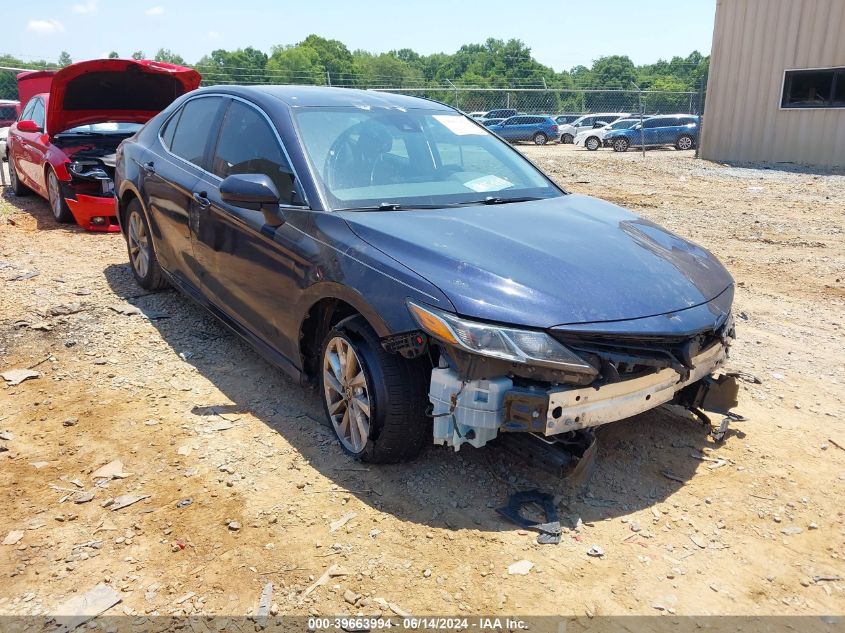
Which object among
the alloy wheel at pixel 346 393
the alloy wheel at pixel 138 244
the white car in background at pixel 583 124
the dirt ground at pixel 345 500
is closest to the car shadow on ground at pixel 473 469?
the dirt ground at pixel 345 500

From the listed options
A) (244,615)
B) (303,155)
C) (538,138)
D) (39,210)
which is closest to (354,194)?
(303,155)

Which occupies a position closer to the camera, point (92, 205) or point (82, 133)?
point (92, 205)

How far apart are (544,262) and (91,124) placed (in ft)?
24.1

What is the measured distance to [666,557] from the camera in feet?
9.23

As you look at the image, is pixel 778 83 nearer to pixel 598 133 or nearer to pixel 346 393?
pixel 598 133

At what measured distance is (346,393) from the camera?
11.1 ft

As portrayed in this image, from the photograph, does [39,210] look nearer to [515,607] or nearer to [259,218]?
[259,218]

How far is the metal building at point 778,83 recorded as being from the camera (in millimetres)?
16906

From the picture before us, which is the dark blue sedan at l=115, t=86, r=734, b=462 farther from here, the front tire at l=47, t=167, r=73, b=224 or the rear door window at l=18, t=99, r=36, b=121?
the rear door window at l=18, t=99, r=36, b=121

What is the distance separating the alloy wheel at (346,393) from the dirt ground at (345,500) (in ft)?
0.48

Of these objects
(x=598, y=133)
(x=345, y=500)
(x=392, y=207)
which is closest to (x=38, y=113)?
(x=392, y=207)

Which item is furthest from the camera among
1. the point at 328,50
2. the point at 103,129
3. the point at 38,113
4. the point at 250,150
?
the point at 328,50

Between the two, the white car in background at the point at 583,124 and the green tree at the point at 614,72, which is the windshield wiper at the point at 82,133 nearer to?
the white car in background at the point at 583,124

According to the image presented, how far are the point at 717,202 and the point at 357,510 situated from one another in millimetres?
10383
